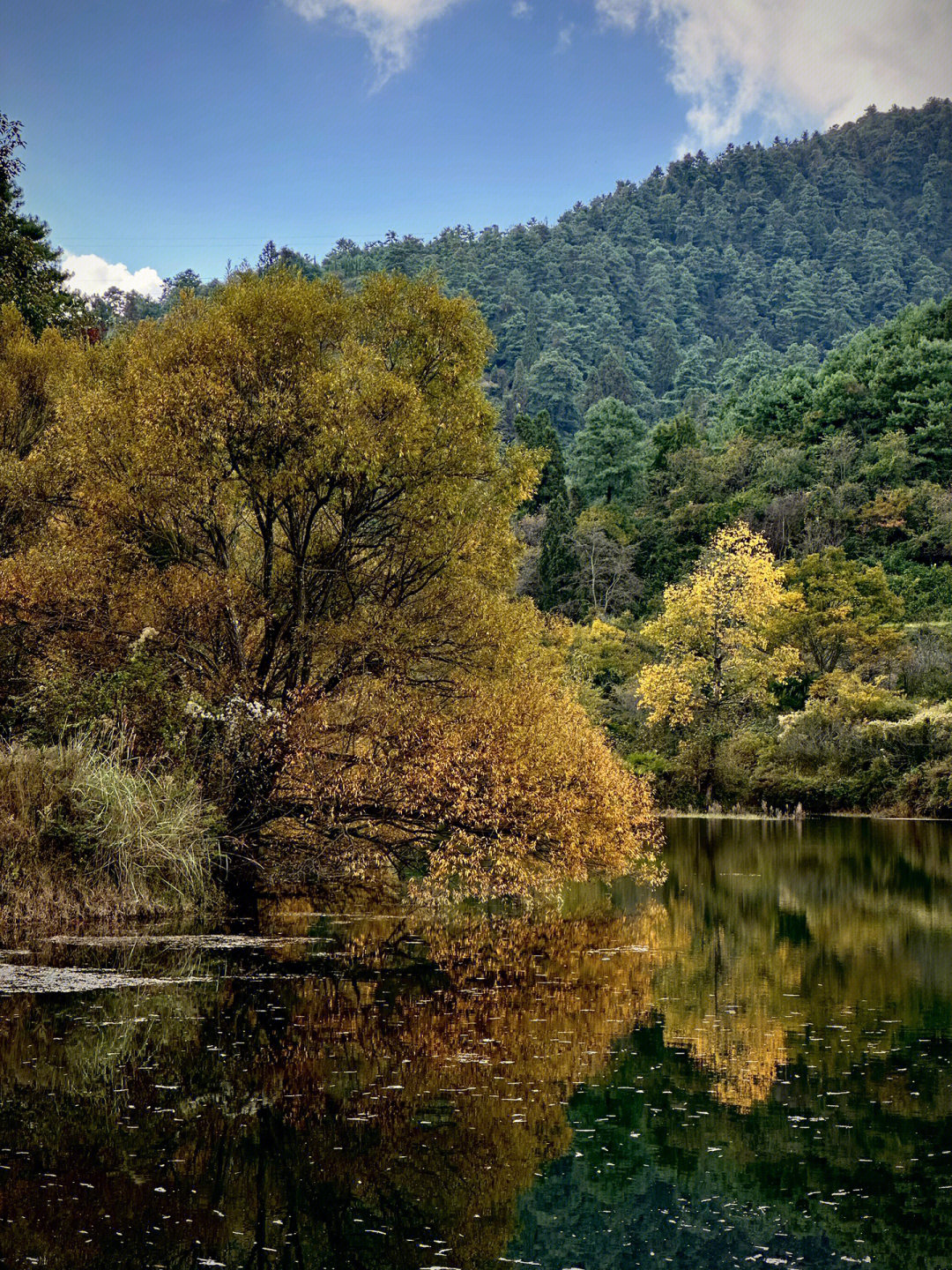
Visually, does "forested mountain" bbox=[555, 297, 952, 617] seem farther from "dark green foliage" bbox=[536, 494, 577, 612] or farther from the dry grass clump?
the dry grass clump

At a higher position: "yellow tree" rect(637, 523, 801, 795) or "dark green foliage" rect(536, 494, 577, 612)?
"dark green foliage" rect(536, 494, 577, 612)

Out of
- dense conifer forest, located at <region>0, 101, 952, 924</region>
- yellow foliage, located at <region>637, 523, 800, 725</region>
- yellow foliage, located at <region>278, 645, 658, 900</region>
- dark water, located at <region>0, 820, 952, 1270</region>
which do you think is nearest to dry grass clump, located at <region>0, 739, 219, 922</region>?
dense conifer forest, located at <region>0, 101, 952, 924</region>

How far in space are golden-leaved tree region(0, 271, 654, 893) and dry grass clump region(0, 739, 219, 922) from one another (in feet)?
6.49

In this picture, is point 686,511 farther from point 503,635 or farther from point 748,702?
point 503,635

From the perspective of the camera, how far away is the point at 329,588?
2166 cm

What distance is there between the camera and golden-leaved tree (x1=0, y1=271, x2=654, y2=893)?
19.9 m

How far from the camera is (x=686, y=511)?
7256 cm

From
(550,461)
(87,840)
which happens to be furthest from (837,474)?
(87,840)

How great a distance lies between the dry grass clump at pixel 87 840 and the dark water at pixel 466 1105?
1.09 meters

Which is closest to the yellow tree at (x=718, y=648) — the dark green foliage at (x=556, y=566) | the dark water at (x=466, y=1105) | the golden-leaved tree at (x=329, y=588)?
the dark green foliage at (x=556, y=566)

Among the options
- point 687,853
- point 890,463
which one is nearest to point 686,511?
point 890,463

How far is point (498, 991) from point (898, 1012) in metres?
4.20

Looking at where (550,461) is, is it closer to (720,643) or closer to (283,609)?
(720,643)

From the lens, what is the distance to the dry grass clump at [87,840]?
16.8 metres
